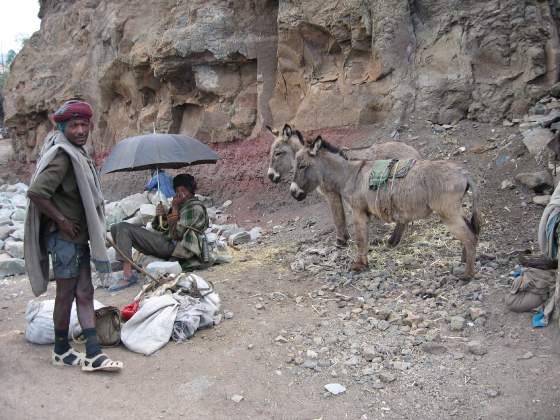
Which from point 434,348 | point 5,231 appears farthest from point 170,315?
point 5,231

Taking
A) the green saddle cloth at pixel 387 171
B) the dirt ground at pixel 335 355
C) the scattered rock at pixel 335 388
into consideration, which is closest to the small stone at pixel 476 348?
the dirt ground at pixel 335 355

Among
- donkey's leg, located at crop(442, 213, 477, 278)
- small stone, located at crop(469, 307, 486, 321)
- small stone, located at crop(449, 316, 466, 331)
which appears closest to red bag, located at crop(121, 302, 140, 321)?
small stone, located at crop(449, 316, 466, 331)

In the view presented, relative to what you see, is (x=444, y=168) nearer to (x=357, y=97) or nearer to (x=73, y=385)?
(x=73, y=385)

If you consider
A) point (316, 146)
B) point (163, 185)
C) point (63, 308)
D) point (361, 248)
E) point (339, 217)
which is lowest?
point (361, 248)

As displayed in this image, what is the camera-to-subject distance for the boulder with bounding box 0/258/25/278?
7.61 metres

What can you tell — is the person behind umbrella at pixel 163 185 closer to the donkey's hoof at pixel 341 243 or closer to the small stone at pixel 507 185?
the donkey's hoof at pixel 341 243

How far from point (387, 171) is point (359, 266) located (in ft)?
3.91

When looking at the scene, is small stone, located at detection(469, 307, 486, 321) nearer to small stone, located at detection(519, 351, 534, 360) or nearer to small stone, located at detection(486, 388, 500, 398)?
small stone, located at detection(519, 351, 534, 360)

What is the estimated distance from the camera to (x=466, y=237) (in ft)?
17.3

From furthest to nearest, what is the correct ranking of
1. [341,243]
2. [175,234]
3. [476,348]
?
1. [341,243]
2. [175,234]
3. [476,348]

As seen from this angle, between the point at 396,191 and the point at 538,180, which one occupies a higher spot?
the point at 396,191

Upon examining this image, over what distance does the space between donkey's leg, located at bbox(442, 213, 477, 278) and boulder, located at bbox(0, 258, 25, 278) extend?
20.7 feet

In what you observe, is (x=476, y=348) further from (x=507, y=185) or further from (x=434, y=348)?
(x=507, y=185)

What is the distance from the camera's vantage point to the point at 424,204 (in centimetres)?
551
